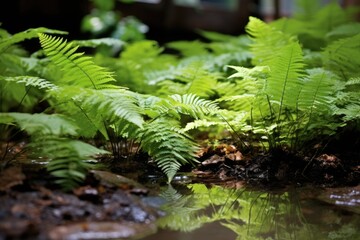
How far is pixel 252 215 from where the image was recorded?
2.23 metres

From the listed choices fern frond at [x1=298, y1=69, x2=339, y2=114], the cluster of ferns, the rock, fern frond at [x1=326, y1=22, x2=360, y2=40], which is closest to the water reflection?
the rock

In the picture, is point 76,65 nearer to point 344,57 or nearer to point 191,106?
point 191,106

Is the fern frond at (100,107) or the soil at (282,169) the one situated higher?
Result: the fern frond at (100,107)

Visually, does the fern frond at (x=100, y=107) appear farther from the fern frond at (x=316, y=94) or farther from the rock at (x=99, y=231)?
the fern frond at (x=316, y=94)

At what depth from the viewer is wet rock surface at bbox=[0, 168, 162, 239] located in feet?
5.46

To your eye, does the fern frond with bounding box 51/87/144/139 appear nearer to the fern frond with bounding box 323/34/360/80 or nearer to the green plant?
the green plant

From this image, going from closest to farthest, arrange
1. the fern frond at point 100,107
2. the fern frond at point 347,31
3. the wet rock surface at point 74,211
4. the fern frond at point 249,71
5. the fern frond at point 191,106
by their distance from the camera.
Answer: the wet rock surface at point 74,211
the fern frond at point 100,107
the fern frond at point 191,106
the fern frond at point 249,71
the fern frond at point 347,31

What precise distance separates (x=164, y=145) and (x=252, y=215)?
2.55 feet

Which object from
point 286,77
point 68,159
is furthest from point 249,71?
point 68,159

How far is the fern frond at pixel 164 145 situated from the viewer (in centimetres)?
264

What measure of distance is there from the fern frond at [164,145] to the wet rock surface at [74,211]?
1.50 feet

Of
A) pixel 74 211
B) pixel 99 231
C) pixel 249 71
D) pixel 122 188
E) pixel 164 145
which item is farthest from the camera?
pixel 249 71

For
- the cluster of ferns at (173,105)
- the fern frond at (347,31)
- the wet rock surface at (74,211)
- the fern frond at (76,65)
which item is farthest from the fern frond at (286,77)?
the fern frond at (347,31)

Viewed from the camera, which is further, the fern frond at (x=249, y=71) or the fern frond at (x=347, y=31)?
the fern frond at (x=347, y=31)
